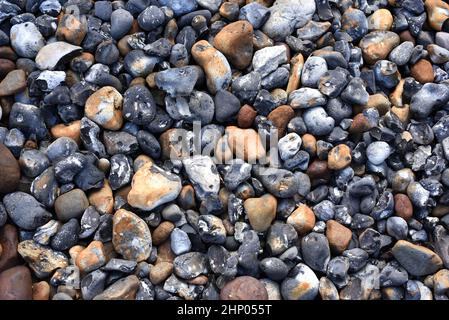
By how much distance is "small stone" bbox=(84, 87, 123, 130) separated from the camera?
139 centimetres

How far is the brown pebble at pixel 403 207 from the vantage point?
1367mm

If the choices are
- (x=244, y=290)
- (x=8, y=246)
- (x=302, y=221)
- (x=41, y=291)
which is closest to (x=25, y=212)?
(x=8, y=246)

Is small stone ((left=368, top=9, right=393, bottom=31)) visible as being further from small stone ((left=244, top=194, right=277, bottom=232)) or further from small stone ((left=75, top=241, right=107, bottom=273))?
small stone ((left=75, top=241, right=107, bottom=273))

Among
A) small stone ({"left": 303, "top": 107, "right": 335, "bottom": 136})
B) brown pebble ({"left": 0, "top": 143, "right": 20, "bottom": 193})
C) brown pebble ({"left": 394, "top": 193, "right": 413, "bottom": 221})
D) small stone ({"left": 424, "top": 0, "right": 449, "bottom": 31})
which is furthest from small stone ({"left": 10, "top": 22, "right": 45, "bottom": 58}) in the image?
small stone ({"left": 424, "top": 0, "right": 449, "bottom": 31})

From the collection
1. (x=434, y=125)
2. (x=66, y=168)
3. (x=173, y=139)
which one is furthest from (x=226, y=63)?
(x=434, y=125)

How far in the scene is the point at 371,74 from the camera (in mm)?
1550

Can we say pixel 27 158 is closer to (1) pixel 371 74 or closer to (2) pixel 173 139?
(2) pixel 173 139

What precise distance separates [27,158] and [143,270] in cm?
44

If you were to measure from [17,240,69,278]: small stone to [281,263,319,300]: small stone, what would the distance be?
0.55 meters

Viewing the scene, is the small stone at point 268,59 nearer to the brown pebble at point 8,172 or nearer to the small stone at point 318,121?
the small stone at point 318,121

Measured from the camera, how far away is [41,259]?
126 centimetres

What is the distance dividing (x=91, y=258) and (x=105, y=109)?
41cm

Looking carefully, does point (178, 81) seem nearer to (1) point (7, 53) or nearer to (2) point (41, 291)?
(1) point (7, 53)
